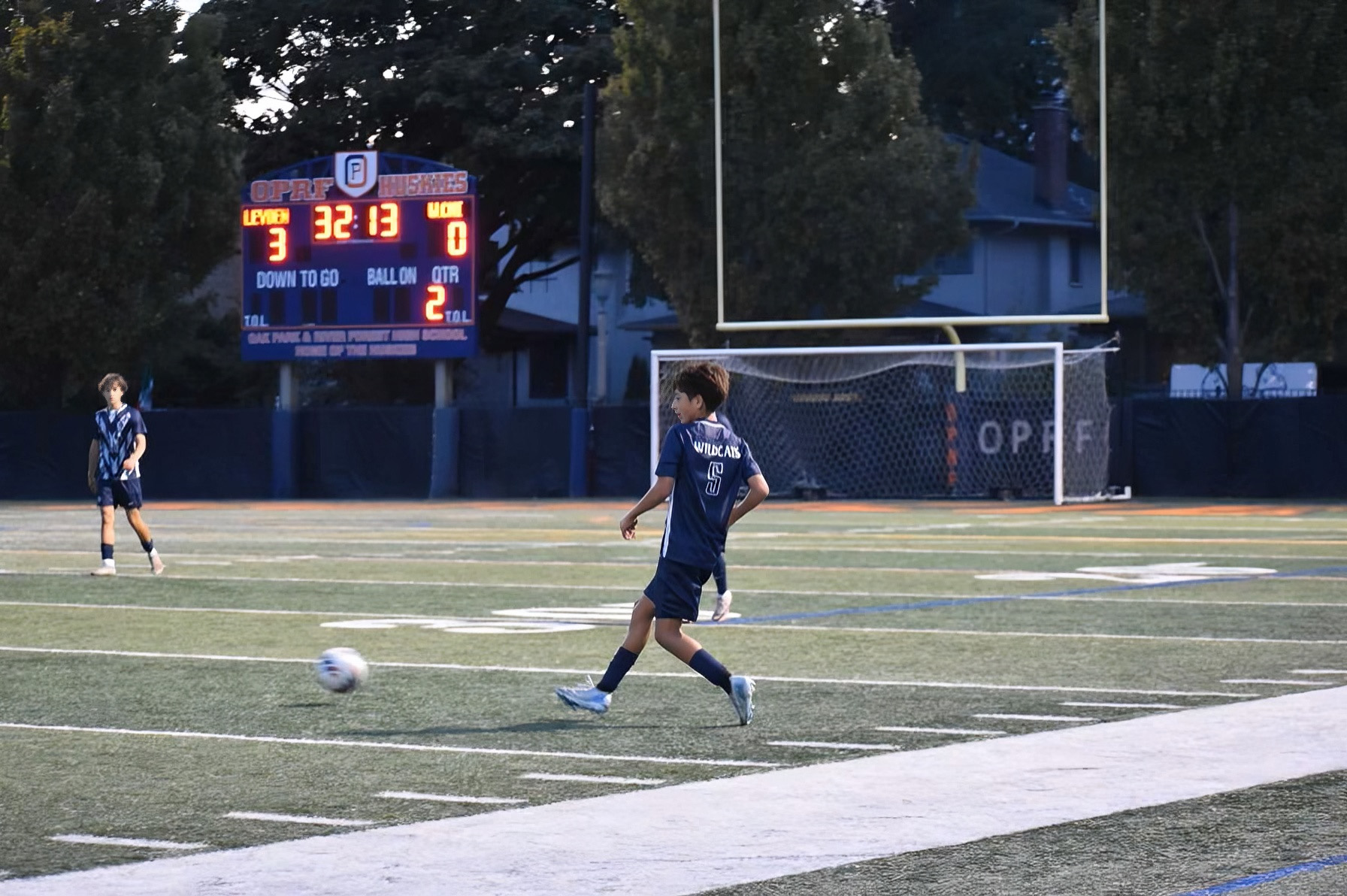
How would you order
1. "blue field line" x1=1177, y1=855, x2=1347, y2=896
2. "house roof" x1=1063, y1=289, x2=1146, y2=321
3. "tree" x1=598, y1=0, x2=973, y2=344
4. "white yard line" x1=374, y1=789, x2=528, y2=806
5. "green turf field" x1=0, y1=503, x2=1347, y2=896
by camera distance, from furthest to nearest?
"house roof" x1=1063, y1=289, x2=1146, y2=321, "tree" x1=598, y1=0, x2=973, y2=344, "white yard line" x1=374, y1=789, x2=528, y2=806, "green turf field" x1=0, y1=503, x2=1347, y2=896, "blue field line" x1=1177, y1=855, x2=1347, y2=896

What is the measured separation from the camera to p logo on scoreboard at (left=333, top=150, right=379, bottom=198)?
117ft

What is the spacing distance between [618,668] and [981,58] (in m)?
47.1

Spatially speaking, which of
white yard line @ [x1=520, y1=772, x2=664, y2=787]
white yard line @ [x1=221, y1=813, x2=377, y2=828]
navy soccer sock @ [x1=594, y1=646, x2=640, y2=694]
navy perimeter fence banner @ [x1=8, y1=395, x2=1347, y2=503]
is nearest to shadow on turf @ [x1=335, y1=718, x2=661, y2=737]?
navy soccer sock @ [x1=594, y1=646, x2=640, y2=694]

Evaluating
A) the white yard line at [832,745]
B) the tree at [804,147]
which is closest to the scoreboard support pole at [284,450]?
the tree at [804,147]

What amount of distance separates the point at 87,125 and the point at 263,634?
3042cm

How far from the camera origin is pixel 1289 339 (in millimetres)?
37250

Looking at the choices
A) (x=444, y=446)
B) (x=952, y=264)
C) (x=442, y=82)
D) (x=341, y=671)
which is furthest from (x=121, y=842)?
(x=442, y=82)

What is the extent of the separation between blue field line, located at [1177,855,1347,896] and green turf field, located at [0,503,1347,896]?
53 mm

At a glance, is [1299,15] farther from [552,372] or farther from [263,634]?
[552,372]

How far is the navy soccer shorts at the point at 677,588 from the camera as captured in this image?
361 inches

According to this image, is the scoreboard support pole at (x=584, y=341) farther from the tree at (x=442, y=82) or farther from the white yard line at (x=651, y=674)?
the white yard line at (x=651, y=674)

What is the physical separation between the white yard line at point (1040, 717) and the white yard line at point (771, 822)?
429 millimetres

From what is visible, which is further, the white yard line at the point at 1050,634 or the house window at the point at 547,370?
the house window at the point at 547,370

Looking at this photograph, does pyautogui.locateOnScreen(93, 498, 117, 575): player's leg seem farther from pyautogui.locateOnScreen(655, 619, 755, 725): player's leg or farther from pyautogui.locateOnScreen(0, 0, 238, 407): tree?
pyautogui.locateOnScreen(0, 0, 238, 407): tree
